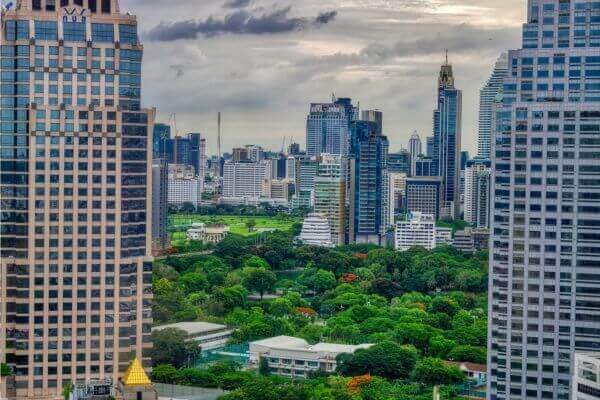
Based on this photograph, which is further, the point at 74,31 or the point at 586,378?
the point at 74,31

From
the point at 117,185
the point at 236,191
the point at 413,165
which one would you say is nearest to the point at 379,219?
the point at 413,165

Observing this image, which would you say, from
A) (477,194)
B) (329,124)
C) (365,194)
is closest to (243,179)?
(329,124)

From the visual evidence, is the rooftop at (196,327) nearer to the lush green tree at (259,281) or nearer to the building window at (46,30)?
the lush green tree at (259,281)

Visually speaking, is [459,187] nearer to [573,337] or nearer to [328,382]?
[328,382]

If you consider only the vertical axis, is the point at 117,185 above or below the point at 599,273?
above

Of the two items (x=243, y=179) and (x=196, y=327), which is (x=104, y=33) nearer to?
(x=196, y=327)
